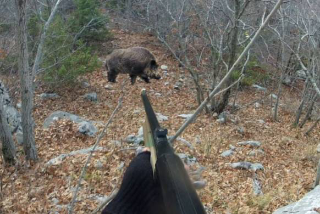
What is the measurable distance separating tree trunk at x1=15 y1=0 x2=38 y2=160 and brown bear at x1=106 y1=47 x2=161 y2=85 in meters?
3.73

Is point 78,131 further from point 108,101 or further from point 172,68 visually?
point 172,68

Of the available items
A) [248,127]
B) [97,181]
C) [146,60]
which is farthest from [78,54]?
[97,181]

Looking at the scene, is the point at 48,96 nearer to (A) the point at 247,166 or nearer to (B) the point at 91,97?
(B) the point at 91,97

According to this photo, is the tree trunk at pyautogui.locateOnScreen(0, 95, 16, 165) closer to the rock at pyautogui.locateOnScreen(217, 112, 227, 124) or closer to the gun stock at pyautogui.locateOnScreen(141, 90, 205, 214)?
the gun stock at pyautogui.locateOnScreen(141, 90, 205, 214)

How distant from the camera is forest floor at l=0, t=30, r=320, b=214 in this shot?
527 centimetres

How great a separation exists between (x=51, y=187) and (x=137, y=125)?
159 inches

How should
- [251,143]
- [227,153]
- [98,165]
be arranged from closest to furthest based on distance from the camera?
[98,165] < [227,153] < [251,143]

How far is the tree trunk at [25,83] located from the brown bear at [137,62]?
12.2 ft

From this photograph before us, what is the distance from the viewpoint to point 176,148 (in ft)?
23.1

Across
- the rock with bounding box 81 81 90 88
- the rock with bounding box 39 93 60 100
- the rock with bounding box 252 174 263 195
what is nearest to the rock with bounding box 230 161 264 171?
the rock with bounding box 252 174 263 195

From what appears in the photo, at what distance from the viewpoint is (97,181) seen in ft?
18.6

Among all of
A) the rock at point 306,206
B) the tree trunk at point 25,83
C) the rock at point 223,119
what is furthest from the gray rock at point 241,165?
the tree trunk at point 25,83

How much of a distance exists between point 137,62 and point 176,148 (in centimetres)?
287

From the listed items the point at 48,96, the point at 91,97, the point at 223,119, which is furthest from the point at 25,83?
the point at 48,96
